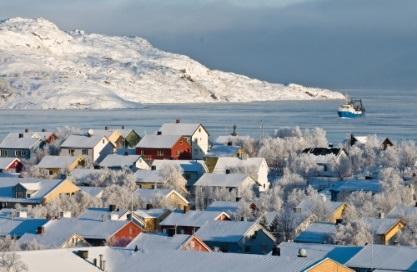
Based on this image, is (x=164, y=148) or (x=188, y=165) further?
(x=164, y=148)

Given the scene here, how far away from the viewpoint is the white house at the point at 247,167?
41.4 meters

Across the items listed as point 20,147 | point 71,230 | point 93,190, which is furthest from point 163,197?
point 20,147

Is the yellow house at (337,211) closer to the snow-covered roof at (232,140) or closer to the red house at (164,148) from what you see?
the red house at (164,148)

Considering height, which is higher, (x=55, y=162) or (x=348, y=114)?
(x=55, y=162)

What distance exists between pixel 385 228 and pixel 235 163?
18.1 m

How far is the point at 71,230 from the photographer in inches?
990

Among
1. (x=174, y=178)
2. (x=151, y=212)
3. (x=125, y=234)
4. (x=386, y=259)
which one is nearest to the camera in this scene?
(x=386, y=259)

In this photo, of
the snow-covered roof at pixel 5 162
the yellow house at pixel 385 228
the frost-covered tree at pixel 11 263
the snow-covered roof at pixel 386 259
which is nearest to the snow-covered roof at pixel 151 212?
the yellow house at pixel 385 228

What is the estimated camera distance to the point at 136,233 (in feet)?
82.7

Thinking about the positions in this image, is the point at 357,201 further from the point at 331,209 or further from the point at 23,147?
Result: the point at 23,147

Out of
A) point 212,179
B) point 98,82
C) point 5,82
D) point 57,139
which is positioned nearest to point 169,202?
point 212,179

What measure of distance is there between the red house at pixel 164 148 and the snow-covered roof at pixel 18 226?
21.1 m

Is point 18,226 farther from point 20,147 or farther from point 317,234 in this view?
point 20,147

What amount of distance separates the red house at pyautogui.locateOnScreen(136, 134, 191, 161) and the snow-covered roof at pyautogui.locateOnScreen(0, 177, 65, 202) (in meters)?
11.7
